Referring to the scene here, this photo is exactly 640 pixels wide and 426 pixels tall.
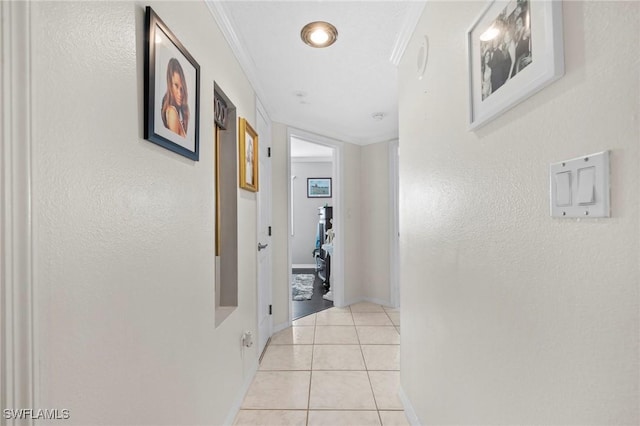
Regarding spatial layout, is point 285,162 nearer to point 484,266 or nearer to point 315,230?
point 484,266

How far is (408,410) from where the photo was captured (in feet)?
5.79

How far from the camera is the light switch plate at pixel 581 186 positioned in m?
0.53

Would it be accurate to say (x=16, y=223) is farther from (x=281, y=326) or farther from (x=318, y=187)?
(x=318, y=187)

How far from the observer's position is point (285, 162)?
3312 millimetres

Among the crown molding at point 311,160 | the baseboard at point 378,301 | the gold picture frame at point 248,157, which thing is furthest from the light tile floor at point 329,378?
the crown molding at point 311,160

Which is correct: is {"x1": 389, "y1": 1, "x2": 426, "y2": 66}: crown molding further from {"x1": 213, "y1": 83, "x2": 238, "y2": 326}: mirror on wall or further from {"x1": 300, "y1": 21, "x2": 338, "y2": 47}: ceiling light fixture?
{"x1": 213, "y1": 83, "x2": 238, "y2": 326}: mirror on wall

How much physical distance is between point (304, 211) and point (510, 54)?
611cm

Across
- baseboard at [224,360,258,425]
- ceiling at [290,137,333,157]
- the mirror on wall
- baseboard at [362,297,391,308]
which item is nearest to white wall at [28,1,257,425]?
baseboard at [224,360,258,425]

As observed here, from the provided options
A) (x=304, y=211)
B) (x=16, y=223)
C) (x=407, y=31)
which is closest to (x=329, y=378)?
(x=16, y=223)

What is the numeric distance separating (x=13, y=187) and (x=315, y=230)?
6352mm

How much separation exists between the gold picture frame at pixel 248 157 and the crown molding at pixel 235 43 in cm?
40

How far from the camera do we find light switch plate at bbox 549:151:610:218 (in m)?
0.53

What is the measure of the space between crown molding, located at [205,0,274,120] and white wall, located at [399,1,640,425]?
1.06 m

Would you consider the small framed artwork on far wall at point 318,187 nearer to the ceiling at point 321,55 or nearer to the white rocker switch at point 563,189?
the ceiling at point 321,55
